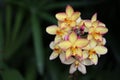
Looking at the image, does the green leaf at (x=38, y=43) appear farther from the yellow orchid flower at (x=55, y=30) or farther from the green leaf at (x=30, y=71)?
the yellow orchid flower at (x=55, y=30)

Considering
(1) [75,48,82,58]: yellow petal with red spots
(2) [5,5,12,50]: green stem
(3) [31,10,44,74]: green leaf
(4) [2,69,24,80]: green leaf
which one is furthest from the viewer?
(2) [5,5,12,50]: green stem

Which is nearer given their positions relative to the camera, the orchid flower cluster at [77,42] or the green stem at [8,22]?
the orchid flower cluster at [77,42]

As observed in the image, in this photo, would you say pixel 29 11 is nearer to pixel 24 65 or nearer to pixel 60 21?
pixel 24 65

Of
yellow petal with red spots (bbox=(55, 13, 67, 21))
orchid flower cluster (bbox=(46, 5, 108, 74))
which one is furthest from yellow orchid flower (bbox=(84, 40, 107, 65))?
yellow petal with red spots (bbox=(55, 13, 67, 21))

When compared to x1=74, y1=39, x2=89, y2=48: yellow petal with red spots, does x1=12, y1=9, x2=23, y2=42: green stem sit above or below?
below

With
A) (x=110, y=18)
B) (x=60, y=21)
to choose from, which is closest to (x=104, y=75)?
(x=110, y=18)

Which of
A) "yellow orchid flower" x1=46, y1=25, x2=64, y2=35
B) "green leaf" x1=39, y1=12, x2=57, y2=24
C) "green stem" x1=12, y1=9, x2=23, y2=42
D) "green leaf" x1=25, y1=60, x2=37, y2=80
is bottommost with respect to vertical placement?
"green leaf" x1=25, y1=60, x2=37, y2=80

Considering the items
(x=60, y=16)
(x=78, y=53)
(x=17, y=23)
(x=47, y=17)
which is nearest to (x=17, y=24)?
(x=17, y=23)

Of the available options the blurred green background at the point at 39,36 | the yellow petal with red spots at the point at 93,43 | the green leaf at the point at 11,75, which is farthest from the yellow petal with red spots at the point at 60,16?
the blurred green background at the point at 39,36

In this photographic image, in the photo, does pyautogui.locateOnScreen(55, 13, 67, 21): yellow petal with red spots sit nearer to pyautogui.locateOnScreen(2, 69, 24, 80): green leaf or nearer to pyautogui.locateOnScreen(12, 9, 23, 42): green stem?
pyautogui.locateOnScreen(2, 69, 24, 80): green leaf
